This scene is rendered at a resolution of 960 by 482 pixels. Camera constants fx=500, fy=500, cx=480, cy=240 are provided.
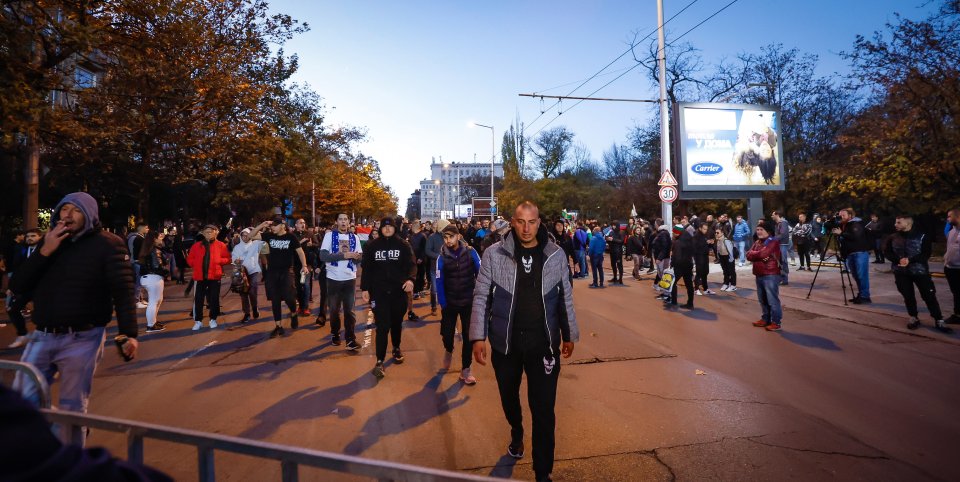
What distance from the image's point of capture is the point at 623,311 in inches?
400

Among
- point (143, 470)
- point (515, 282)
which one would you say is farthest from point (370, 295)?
point (143, 470)

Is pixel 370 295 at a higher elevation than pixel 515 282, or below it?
below

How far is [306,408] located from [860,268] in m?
10.8

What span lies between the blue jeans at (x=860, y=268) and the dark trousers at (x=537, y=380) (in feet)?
31.4

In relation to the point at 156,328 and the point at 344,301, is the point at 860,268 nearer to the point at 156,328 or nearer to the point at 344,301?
the point at 344,301

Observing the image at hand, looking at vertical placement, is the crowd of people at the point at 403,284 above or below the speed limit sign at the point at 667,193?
below

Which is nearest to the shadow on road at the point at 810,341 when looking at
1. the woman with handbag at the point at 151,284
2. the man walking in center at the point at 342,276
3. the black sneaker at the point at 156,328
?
the man walking in center at the point at 342,276

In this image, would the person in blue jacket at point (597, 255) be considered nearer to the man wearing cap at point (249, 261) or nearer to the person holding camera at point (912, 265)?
the person holding camera at point (912, 265)

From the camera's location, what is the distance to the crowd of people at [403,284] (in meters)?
3.37

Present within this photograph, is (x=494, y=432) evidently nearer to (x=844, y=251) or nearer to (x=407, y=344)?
(x=407, y=344)

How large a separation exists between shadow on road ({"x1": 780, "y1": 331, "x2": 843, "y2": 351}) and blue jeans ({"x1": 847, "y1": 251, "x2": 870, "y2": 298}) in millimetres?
3386

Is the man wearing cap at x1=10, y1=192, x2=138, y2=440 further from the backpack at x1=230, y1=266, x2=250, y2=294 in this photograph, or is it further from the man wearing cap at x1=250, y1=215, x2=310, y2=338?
the backpack at x1=230, y1=266, x2=250, y2=294

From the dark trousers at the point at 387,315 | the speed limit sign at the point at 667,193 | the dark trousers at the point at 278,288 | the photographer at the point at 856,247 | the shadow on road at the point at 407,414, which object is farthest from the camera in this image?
the speed limit sign at the point at 667,193

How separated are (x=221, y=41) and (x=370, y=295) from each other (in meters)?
13.7
